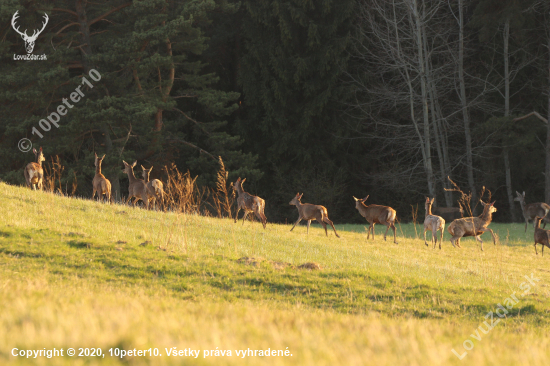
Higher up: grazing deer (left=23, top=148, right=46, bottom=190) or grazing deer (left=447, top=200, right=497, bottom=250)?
grazing deer (left=23, top=148, right=46, bottom=190)

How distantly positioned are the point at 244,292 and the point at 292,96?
24464mm

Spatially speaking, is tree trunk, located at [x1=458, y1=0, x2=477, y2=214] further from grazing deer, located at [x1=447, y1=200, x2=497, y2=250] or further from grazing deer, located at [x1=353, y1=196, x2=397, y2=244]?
grazing deer, located at [x1=353, y1=196, x2=397, y2=244]

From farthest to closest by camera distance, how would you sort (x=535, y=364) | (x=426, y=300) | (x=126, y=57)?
(x=126, y=57) → (x=426, y=300) → (x=535, y=364)

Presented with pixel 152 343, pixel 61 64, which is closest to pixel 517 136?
pixel 61 64

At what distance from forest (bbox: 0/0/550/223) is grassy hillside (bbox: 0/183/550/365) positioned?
9.94m

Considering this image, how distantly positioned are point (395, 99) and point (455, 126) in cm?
419

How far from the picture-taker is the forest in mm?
24094

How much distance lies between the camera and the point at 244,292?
24.8 feet

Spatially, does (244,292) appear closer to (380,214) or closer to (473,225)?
(380,214)

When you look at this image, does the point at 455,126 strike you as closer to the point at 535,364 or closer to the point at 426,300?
the point at 426,300

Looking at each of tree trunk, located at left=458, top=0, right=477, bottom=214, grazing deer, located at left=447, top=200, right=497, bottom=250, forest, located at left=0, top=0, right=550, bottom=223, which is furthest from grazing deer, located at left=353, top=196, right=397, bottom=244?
tree trunk, located at left=458, top=0, right=477, bottom=214

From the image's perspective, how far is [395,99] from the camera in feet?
90.2

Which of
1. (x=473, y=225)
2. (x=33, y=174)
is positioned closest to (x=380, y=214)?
(x=473, y=225)

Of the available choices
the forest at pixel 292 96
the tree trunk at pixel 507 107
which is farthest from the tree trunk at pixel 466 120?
the tree trunk at pixel 507 107
